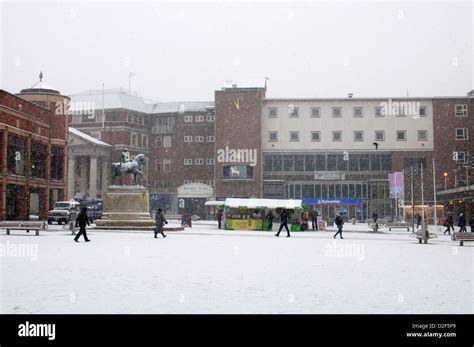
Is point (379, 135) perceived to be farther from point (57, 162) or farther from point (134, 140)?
point (57, 162)

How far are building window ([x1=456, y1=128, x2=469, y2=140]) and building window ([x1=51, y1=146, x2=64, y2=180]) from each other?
48.2 m

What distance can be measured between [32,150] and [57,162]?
5740 millimetres

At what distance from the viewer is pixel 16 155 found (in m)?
48.8

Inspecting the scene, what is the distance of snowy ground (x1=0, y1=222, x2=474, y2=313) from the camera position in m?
9.26

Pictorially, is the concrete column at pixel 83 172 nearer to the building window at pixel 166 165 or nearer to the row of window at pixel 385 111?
the building window at pixel 166 165

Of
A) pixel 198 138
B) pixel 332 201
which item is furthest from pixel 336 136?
pixel 198 138

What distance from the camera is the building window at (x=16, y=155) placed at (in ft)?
157

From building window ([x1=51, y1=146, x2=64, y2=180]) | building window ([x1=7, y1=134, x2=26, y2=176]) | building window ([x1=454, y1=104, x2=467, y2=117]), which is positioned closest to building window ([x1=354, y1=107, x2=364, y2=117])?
building window ([x1=454, y1=104, x2=467, y2=117])

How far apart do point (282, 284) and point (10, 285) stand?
554 centimetres

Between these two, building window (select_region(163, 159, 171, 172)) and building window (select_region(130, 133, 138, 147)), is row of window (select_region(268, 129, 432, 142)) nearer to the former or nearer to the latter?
building window (select_region(163, 159, 171, 172))

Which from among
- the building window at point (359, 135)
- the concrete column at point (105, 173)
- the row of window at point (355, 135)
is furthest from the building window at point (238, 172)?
the concrete column at point (105, 173)

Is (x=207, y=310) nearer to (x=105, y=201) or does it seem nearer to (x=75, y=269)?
(x=75, y=269)

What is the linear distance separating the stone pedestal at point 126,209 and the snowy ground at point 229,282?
1514cm
